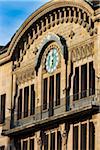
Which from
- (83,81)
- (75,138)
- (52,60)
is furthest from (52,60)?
(75,138)

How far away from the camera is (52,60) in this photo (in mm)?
59219

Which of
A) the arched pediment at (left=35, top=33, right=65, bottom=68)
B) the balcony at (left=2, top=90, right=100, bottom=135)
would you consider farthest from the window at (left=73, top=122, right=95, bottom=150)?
the arched pediment at (left=35, top=33, right=65, bottom=68)

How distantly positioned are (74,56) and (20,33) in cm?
844

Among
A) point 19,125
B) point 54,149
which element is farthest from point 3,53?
point 54,149

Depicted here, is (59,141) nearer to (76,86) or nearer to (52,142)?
(52,142)

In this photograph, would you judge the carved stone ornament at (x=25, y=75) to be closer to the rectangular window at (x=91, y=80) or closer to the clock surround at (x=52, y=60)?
the clock surround at (x=52, y=60)

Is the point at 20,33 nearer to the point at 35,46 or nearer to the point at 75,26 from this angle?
the point at 35,46

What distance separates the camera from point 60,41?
189ft

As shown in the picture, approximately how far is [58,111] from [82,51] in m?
4.65

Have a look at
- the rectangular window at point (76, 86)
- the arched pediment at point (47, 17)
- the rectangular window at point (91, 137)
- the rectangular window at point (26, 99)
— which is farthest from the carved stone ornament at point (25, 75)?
the rectangular window at point (91, 137)

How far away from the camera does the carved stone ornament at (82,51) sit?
54562mm

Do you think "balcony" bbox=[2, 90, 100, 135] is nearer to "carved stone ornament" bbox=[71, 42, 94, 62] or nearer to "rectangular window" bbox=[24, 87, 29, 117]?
"rectangular window" bbox=[24, 87, 29, 117]

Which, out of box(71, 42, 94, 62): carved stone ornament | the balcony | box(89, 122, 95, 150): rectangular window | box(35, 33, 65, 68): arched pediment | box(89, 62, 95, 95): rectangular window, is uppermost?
box(35, 33, 65, 68): arched pediment

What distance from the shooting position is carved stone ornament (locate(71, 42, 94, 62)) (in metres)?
54.6
